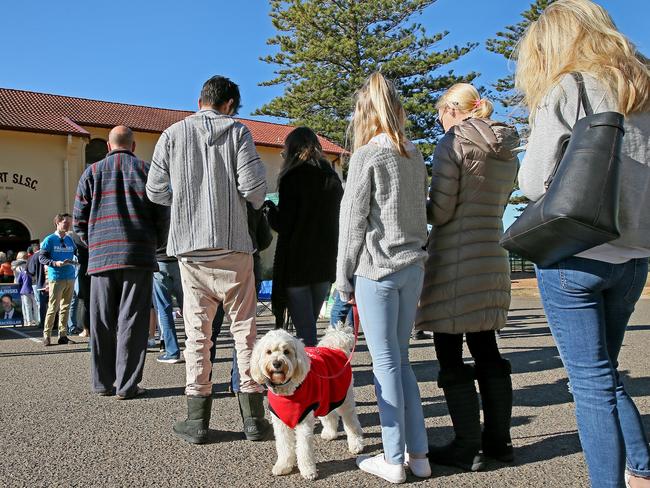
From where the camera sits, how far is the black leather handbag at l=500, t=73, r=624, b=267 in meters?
2.18

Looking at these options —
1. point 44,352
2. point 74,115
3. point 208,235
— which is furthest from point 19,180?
point 208,235

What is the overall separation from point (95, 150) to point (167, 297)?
2152 centimetres

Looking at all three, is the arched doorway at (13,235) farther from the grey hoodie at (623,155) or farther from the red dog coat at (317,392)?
the grey hoodie at (623,155)

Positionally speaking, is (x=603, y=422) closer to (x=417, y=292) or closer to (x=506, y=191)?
(x=417, y=292)

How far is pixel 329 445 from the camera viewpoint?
394cm

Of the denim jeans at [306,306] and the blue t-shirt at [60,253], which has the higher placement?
the blue t-shirt at [60,253]

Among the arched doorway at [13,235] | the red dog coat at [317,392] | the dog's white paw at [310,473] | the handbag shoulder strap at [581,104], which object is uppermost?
the arched doorway at [13,235]

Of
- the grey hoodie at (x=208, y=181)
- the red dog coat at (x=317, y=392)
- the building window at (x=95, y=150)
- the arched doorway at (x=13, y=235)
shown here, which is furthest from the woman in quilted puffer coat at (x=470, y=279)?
the building window at (x=95, y=150)

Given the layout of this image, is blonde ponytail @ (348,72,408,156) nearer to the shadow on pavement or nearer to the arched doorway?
the shadow on pavement

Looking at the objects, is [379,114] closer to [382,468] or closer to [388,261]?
[388,261]

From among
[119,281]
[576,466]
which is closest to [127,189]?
[119,281]

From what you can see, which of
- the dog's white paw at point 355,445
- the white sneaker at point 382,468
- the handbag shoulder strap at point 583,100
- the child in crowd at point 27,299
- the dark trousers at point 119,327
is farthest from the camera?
the child in crowd at point 27,299

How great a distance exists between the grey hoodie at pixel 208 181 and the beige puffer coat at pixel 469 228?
1308 mm

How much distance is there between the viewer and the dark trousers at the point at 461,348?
11.5 feet
